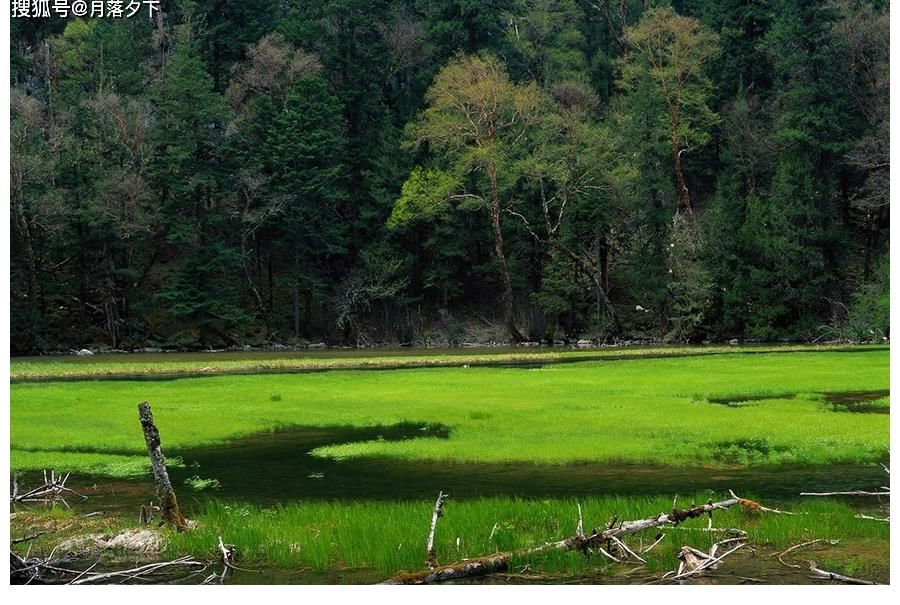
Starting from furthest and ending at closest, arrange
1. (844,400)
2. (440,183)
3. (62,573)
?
(440,183) < (844,400) < (62,573)

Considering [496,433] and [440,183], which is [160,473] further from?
[440,183]

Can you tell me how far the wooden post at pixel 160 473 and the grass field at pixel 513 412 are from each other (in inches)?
226

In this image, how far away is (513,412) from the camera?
24328 millimetres

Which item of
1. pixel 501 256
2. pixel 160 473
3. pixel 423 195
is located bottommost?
pixel 160 473

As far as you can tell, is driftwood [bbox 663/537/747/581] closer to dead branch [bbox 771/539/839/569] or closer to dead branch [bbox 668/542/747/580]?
dead branch [bbox 668/542/747/580]

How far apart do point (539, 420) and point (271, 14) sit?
5580 cm

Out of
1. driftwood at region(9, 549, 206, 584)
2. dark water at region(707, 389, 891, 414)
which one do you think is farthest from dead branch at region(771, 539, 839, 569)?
dark water at region(707, 389, 891, 414)

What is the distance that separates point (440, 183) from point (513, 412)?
37846mm

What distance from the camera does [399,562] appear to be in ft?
35.0

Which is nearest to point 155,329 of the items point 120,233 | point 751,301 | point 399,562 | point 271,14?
point 120,233

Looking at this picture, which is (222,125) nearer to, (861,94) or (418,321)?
(418,321)

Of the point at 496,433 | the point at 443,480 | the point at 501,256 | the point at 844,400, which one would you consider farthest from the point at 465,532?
the point at 501,256

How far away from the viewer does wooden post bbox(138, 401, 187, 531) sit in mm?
11297

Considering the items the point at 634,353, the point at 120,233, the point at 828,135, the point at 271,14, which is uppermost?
the point at 271,14
